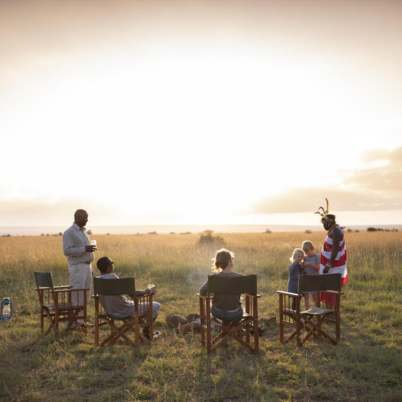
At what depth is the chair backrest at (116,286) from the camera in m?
5.92

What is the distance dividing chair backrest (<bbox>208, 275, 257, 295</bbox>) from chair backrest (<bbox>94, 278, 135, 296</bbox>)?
0.99 m

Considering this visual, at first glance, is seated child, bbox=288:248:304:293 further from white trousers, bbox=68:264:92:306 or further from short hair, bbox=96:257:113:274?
white trousers, bbox=68:264:92:306

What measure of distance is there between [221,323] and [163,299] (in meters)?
4.36

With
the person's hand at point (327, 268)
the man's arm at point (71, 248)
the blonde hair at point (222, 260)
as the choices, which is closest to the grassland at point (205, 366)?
the person's hand at point (327, 268)

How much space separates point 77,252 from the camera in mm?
7273

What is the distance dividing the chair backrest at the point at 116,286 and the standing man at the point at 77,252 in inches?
53.2

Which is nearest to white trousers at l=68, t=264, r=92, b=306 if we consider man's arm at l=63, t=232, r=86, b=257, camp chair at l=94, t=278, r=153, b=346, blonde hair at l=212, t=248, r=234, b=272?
man's arm at l=63, t=232, r=86, b=257

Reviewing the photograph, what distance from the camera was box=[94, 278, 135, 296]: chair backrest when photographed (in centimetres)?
592

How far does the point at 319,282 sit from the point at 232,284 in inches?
46.5

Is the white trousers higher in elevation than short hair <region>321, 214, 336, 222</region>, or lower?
lower

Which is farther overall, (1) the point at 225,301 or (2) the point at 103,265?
(2) the point at 103,265

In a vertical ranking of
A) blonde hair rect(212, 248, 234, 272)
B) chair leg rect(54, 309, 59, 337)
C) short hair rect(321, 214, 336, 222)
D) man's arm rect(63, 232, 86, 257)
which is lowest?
chair leg rect(54, 309, 59, 337)

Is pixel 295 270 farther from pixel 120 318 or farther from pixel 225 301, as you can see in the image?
pixel 120 318

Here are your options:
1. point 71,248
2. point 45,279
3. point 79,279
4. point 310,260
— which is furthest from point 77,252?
point 310,260
